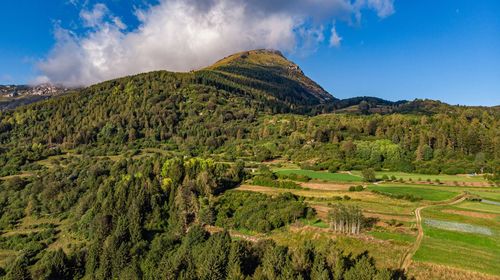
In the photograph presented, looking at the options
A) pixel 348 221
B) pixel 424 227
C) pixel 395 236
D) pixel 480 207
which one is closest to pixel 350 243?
pixel 348 221

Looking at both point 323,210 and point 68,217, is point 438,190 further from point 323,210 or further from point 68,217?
point 68,217

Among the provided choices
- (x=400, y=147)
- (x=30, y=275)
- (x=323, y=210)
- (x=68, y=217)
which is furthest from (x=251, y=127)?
(x=30, y=275)

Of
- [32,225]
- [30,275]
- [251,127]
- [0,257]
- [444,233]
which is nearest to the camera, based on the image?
[444,233]

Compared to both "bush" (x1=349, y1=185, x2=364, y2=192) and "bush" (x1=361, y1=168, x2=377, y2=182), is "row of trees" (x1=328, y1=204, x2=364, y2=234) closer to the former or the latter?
"bush" (x1=349, y1=185, x2=364, y2=192)

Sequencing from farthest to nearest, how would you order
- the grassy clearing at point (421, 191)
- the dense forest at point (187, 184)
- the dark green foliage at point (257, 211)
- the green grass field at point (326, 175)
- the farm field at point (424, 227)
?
the green grass field at point (326, 175), the grassy clearing at point (421, 191), the dark green foliage at point (257, 211), the dense forest at point (187, 184), the farm field at point (424, 227)

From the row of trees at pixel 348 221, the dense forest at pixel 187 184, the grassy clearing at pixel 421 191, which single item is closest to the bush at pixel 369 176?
the grassy clearing at pixel 421 191

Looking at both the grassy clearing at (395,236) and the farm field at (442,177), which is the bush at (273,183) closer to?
the farm field at (442,177)
